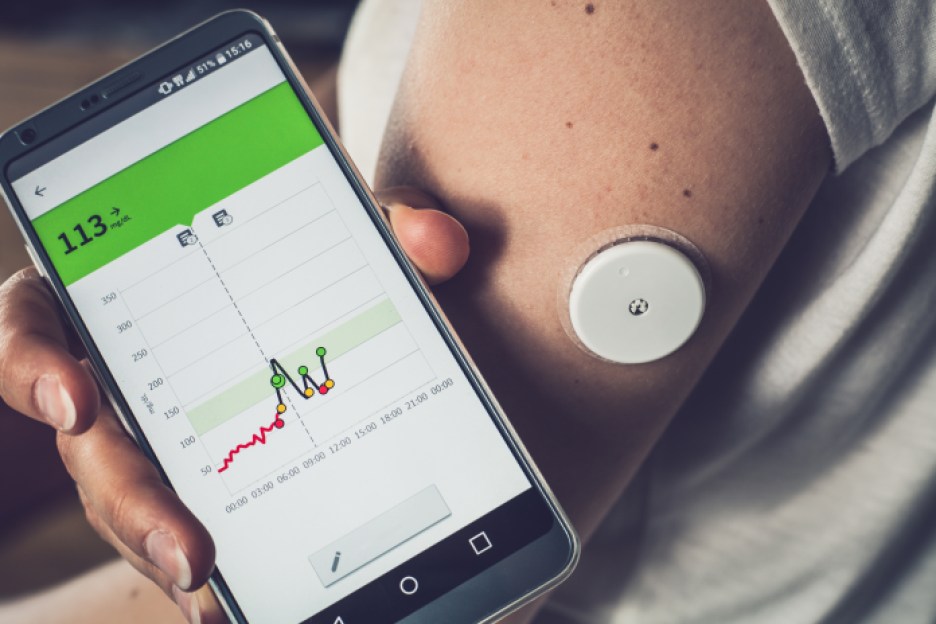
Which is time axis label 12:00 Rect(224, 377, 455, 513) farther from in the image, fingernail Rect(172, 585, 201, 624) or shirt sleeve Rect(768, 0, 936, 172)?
shirt sleeve Rect(768, 0, 936, 172)

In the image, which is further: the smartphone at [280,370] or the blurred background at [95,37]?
the blurred background at [95,37]

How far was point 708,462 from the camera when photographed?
0.59 metres

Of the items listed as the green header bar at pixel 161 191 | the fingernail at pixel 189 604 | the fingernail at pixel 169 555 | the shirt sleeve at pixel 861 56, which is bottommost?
the fingernail at pixel 189 604

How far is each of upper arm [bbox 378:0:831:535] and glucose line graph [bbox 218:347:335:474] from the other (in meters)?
0.10

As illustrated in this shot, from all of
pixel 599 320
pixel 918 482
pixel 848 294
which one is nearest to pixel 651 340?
pixel 599 320

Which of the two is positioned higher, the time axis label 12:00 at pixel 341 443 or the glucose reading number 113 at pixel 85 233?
the glucose reading number 113 at pixel 85 233

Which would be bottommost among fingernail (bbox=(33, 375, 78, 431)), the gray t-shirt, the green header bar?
the gray t-shirt

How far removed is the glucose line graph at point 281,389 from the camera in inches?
18.7

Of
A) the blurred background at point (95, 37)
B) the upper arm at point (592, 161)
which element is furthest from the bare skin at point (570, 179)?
the blurred background at point (95, 37)

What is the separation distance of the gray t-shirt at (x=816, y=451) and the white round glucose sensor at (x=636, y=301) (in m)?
0.13

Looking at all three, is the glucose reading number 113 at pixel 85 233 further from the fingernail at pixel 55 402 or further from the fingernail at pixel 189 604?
the fingernail at pixel 189 604

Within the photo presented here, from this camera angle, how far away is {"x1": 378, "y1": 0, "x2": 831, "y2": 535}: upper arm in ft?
1.38

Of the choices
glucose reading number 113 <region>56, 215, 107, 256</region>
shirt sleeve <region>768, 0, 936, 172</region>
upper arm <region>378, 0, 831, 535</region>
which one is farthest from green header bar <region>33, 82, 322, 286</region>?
shirt sleeve <region>768, 0, 936, 172</region>

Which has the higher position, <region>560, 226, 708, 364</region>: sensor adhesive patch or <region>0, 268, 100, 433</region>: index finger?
<region>0, 268, 100, 433</region>: index finger
